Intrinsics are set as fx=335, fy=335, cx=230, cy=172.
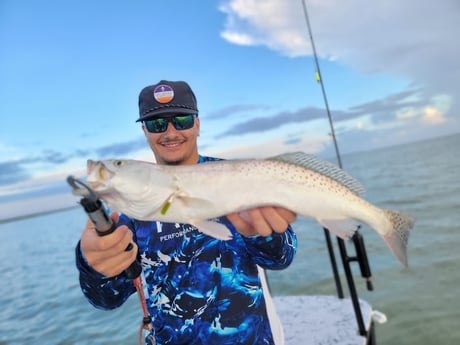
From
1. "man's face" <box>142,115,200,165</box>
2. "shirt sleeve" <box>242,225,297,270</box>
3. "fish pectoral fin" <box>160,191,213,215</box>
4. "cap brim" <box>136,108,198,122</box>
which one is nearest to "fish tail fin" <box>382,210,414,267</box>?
"shirt sleeve" <box>242,225,297,270</box>

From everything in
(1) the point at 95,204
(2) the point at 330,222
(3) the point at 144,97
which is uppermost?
(3) the point at 144,97

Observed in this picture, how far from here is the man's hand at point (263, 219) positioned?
2.33m

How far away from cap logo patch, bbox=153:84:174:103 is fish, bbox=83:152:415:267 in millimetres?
936

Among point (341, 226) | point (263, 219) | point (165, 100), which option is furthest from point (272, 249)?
point (165, 100)

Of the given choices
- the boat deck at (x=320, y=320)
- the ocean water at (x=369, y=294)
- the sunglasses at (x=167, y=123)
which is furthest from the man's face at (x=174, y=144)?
the ocean water at (x=369, y=294)

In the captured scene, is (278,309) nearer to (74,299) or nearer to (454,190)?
(74,299)

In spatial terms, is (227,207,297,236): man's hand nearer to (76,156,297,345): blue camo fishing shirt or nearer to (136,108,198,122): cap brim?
(76,156,297,345): blue camo fishing shirt

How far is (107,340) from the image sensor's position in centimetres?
980

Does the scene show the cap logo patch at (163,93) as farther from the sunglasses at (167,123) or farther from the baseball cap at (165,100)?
the sunglasses at (167,123)

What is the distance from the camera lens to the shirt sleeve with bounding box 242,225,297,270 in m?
2.48

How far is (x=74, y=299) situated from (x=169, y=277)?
14.3 metres

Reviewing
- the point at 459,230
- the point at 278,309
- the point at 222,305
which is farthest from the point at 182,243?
the point at 459,230

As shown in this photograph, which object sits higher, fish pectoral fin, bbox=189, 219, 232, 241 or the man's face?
the man's face

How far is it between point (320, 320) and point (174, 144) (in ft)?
14.1
